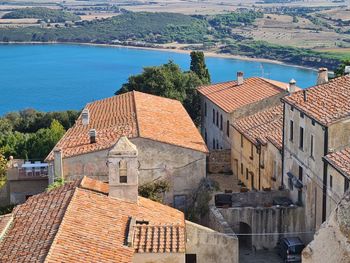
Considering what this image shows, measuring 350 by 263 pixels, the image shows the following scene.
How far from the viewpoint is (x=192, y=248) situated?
70.3 ft

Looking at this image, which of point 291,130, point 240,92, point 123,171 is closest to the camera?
point 123,171

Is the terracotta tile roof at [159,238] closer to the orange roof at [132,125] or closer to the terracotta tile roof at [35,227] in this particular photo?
the terracotta tile roof at [35,227]

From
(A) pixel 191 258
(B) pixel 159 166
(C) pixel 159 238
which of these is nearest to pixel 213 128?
(B) pixel 159 166

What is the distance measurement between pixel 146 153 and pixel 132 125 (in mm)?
2065

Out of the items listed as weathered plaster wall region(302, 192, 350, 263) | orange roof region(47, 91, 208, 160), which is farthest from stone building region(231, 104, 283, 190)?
weathered plaster wall region(302, 192, 350, 263)

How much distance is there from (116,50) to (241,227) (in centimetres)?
15806

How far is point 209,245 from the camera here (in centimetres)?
2156

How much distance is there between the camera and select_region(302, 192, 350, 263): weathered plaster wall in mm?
11008

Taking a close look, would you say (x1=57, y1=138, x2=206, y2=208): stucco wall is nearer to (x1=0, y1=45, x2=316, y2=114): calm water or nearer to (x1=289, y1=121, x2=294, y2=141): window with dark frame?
(x1=289, y1=121, x2=294, y2=141): window with dark frame

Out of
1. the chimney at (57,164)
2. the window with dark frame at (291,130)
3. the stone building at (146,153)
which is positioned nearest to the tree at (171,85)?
the stone building at (146,153)

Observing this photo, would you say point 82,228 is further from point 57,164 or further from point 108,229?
point 57,164

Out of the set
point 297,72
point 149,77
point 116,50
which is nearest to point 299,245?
point 149,77

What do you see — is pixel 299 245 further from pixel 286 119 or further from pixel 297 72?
pixel 297 72

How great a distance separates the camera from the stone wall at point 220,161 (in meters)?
35.9
